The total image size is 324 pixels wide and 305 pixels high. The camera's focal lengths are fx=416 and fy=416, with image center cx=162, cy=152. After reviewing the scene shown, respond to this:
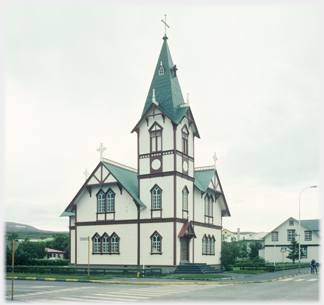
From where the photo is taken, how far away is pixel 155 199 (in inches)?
1511

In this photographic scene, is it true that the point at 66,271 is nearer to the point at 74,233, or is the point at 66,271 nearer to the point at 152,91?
the point at 74,233

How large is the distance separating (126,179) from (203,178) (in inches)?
323

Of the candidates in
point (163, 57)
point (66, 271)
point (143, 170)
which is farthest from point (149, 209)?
point (163, 57)

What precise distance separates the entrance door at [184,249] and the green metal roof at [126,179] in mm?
4822

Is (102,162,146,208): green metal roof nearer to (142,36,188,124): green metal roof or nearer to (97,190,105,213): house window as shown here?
(97,190,105,213): house window

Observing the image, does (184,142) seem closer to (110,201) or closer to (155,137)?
(155,137)

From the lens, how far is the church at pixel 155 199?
37594 millimetres

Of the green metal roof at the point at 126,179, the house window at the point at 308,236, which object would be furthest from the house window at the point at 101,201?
the house window at the point at 308,236

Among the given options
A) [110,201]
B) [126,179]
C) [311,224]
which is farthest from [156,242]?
[311,224]

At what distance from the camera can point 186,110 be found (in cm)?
3972

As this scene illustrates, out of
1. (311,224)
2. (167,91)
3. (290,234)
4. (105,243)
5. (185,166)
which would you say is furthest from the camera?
(290,234)

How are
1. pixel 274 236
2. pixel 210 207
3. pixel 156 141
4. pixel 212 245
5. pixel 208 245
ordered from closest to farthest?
pixel 156 141, pixel 208 245, pixel 212 245, pixel 210 207, pixel 274 236

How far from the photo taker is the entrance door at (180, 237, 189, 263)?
37.8m

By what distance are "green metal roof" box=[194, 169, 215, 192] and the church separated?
0.12 metres
